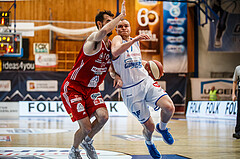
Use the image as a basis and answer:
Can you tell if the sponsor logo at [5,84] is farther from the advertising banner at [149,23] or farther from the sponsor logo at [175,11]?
the sponsor logo at [175,11]

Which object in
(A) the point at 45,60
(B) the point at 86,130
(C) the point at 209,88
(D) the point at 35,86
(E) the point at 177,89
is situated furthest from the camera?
(C) the point at 209,88

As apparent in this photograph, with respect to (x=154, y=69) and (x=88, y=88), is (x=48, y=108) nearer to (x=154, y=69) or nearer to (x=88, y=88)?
(x=154, y=69)

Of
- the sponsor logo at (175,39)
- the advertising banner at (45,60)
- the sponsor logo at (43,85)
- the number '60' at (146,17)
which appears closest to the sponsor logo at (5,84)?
the sponsor logo at (43,85)

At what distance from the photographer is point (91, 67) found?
482 centimetres

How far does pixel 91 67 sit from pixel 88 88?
31cm

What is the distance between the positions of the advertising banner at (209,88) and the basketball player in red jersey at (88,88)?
638 inches

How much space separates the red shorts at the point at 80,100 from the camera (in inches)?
187

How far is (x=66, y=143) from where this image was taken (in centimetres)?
714

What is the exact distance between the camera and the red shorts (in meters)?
4.76

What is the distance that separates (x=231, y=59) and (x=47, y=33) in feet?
35.9

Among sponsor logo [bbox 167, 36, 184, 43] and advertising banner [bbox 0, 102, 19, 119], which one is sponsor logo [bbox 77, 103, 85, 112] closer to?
advertising banner [bbox 0, 102, 19, 119]

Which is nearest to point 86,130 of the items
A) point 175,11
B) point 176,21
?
point 176,21

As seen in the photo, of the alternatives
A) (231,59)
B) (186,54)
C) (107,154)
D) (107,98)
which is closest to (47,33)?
(107,98)

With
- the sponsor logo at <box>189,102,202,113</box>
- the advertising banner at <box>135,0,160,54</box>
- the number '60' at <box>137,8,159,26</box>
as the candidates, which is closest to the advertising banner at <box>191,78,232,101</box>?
the sponsor logo at <box>189,102,202,113</box>
